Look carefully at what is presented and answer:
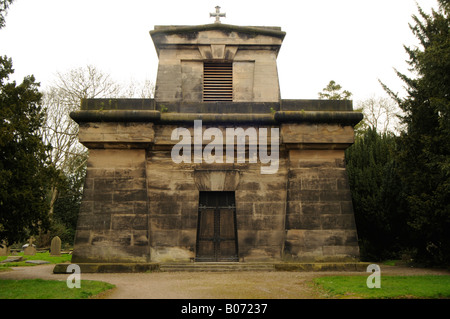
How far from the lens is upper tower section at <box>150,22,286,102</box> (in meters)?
12.9

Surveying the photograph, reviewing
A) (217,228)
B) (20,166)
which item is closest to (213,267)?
(217,228)

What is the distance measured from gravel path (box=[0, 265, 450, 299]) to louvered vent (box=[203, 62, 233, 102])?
601 cm

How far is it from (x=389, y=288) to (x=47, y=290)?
636 cm

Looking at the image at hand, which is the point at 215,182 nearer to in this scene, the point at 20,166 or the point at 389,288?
the point at 20,166

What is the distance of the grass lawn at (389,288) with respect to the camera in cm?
652

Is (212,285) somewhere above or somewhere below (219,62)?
below

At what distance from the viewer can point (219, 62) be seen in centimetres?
1329

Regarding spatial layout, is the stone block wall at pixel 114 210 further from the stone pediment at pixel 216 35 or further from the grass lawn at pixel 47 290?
the stone pediment at pixel 216 35

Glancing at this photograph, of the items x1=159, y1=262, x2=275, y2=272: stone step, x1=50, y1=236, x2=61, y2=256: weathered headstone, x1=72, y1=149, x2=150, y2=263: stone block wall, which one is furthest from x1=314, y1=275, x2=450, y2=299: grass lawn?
x1=50, y1=236, x2=61, y2=256: weathered headstone

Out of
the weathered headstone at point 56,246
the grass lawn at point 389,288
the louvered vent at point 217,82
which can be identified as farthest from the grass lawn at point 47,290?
the weathered headstone at point 56,246

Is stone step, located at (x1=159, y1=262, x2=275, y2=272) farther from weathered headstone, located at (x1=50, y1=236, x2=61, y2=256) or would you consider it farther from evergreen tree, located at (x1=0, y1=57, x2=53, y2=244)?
weathered headstone, located at (x1=50, y1=236, x2=61, y2=256)

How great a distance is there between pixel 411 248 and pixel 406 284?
7.42m

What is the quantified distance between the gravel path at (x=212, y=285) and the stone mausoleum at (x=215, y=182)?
1.30 meters
